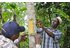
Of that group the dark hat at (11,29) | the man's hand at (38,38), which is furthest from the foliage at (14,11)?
the man's hand at (38,38)

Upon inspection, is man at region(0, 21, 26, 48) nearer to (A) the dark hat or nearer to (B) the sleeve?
(A) the dark hat

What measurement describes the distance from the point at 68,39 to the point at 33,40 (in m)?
0.37

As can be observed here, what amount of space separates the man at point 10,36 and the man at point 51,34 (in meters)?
0.21

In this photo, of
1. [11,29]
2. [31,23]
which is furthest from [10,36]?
[31,23]

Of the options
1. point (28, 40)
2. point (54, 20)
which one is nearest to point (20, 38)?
point (28, 40)

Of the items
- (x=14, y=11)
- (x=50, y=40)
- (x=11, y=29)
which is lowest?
(x=50, y=40)

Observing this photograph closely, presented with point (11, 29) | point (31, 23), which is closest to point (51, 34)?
point (31, 23)

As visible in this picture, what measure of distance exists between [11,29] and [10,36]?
76mm

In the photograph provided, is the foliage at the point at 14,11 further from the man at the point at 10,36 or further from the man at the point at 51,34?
the man at the point at 51,34

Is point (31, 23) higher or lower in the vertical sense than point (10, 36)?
higher

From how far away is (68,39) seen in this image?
224 cm

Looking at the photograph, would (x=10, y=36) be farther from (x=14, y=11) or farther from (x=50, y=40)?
(x=50, y=40)

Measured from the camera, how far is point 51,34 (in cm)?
227

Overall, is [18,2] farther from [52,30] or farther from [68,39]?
[68,39]
